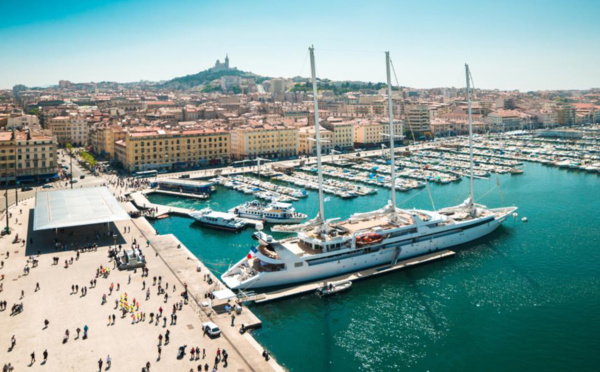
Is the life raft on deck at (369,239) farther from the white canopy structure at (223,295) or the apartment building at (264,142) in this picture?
the apartment building at (264,142)

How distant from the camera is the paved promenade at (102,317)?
24.8 metres

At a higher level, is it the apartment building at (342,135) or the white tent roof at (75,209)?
the apartment building at (342,135)

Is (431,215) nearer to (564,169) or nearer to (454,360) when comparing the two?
(454,360)

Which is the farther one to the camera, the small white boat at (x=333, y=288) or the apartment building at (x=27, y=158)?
the apartment building at (x=27, y=158)

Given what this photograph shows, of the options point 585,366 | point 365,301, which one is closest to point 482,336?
point 585,366

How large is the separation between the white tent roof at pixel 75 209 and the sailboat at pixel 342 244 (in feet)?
48.1

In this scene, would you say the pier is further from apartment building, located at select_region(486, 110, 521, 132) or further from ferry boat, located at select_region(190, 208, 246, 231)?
apartment building, located at select_region(486, 110, 521, 132)

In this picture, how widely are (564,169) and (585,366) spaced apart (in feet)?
233

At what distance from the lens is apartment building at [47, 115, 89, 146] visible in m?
116

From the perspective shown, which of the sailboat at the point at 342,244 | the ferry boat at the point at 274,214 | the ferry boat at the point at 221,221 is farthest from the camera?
the ferry boat at the point at 274,214

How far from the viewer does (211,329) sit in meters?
27.3

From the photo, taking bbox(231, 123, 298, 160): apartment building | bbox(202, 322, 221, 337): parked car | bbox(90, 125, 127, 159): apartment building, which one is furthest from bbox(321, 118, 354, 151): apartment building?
bbox(202, 322, 221, 337): parked car

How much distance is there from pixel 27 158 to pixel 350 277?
58.5 m

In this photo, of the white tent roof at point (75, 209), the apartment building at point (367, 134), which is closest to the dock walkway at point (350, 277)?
the white tent roof at point (75, 209)
